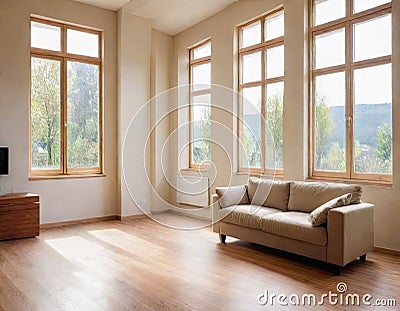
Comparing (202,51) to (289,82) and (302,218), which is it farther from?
(302,218)

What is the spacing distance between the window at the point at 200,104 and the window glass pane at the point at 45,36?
2565 millimetres

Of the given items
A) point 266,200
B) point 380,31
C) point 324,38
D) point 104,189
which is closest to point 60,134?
point 104,189

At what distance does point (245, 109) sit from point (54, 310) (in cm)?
425

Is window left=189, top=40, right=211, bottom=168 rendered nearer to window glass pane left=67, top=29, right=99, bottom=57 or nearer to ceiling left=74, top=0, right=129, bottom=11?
ceiling left=74, top=0, right=129, bottom=11

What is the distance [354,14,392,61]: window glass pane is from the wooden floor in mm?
2450

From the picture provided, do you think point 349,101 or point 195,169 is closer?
point 349,101

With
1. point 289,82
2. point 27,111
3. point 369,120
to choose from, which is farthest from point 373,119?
point 27,111

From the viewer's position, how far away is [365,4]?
4.44m

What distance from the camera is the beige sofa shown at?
351cm

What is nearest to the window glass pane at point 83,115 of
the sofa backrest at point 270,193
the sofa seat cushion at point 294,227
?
the sofa backrest at point 270,193

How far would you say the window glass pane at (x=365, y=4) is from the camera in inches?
169

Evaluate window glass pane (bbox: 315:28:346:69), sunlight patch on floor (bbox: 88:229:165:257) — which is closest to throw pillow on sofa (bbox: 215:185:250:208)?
sunlight patch on floor (bbox: 88:229:165:257)

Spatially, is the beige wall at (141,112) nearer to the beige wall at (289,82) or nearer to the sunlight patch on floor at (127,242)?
the beige wall at (289,82)

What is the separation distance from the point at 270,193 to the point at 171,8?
370 cm
